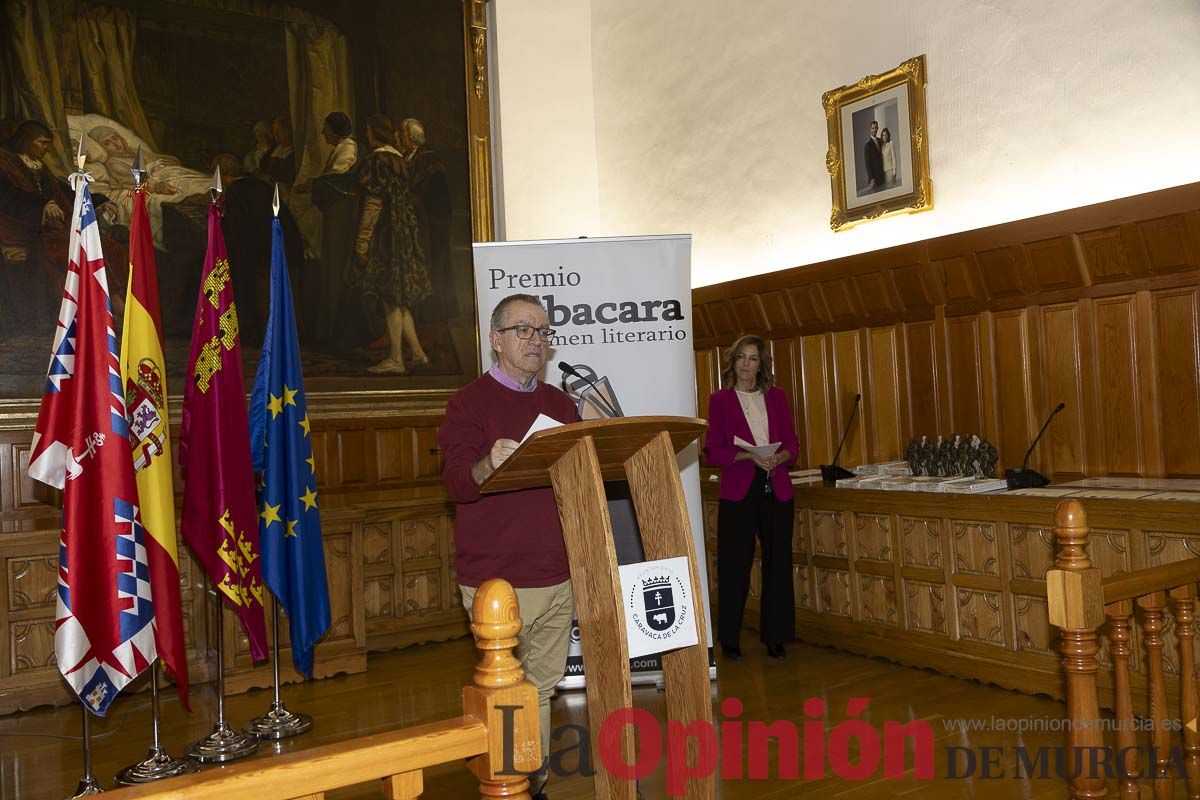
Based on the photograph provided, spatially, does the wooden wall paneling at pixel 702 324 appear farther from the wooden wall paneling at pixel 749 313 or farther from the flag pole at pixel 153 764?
the flag pole at pixel 153 764

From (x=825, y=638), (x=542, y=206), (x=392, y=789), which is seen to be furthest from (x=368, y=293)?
(x=392, y=789)

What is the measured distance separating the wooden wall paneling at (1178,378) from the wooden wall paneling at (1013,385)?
25.4 inches

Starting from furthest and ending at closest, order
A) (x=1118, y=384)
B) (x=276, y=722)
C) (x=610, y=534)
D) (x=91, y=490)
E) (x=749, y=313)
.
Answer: (x=749, y=313), (x=1118, y=384), (x=276, y=722), (x=91, y=490), (x=610, y=534)

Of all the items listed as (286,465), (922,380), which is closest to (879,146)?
(922,380)

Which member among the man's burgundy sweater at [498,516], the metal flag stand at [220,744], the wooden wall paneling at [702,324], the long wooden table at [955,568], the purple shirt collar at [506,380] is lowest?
the metal flag stand at [220,744]

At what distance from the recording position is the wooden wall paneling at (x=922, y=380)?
526 centimetres

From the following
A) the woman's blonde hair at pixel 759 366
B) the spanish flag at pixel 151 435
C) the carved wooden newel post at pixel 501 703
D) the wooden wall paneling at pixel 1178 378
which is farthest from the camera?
the woman's blonde hair at pixel 759 366

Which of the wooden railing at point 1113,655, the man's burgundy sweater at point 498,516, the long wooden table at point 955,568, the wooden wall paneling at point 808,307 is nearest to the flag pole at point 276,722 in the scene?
the man's burgundy sweater at point 498,516

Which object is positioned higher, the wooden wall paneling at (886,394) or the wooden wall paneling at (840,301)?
the wooden wall paneling at (840,301)

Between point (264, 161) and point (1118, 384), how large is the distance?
5.25m

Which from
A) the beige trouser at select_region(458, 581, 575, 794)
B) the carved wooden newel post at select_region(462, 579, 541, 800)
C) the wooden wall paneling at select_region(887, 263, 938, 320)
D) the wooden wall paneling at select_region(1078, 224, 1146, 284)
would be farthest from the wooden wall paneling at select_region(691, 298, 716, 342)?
the carved wooden newel post at select_region(462, 579, 541, 800)

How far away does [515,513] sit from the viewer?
2631 millimetres

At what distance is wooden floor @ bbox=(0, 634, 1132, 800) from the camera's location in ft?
10.3

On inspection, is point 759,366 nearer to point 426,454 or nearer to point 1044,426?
point 1044,426
